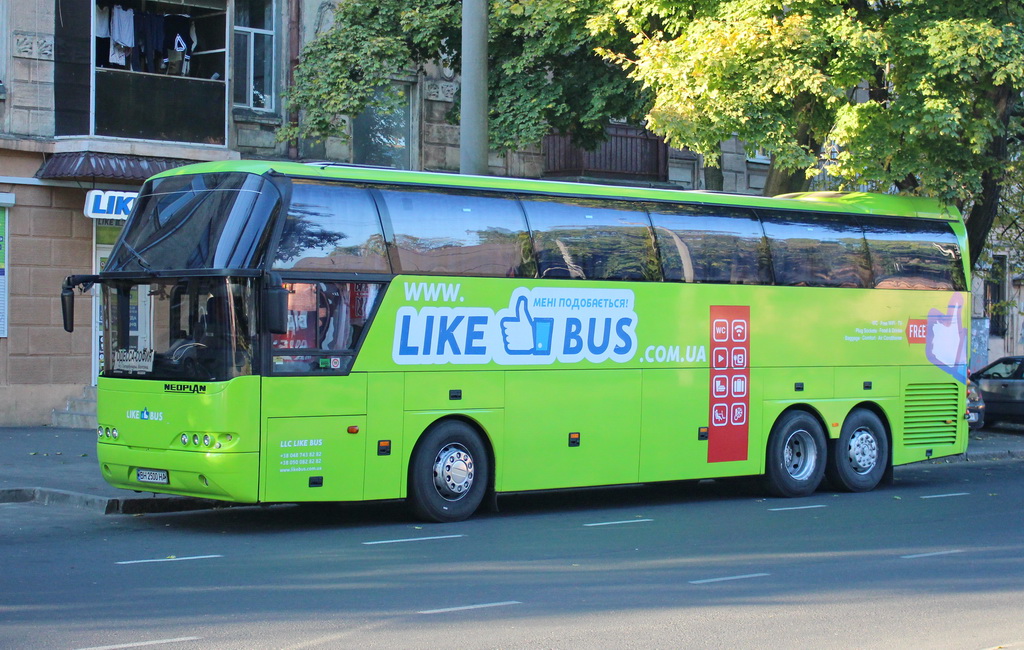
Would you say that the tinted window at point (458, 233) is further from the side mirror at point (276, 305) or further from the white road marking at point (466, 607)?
the white road marking at point (466, 607)

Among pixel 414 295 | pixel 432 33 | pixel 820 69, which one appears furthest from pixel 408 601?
pixel 432 33

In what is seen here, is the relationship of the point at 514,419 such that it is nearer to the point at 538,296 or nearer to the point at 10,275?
the point at 538,296

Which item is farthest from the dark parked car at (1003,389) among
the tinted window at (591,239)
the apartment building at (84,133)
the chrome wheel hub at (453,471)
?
the chrome wheel hub at (453,471)

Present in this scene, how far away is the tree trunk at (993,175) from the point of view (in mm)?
18250

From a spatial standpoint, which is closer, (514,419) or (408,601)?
(408,601)

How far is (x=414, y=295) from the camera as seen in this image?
12297 millimetres

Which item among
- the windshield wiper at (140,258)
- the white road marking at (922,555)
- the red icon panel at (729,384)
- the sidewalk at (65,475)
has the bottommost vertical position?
the sidewalk at (65,475)

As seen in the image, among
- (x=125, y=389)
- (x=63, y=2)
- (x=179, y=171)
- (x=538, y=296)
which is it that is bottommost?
(x=125, y=389)

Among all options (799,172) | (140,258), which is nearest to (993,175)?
(799,172)

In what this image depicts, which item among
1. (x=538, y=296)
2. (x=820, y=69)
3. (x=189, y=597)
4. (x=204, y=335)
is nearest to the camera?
(x=189, y=597)

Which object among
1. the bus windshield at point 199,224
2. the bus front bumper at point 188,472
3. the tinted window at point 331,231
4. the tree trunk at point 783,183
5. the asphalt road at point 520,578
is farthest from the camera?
A: the tree trunk at point 783,183

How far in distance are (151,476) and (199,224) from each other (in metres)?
2.32

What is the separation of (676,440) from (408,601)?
6625 millimetres

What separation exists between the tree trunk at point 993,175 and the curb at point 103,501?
11.1 metres
